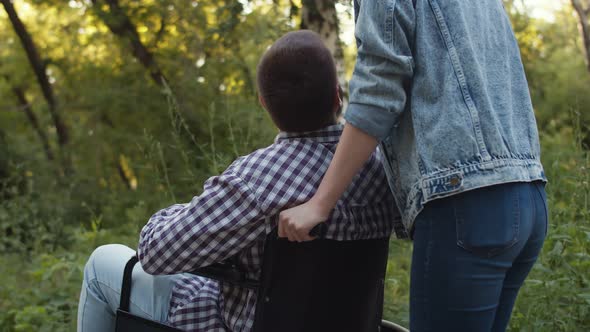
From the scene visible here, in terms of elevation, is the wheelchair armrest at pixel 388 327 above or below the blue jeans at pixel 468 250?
below

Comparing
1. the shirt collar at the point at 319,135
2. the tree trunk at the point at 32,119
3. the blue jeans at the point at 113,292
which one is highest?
the shirt collar at the point at 319,135

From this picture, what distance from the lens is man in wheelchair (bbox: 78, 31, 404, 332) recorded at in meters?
1.78

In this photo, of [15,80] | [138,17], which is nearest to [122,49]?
[138,17]

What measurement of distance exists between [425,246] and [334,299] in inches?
A: 17.9

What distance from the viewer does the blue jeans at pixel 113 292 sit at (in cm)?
209

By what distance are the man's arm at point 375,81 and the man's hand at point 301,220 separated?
79 millimetres

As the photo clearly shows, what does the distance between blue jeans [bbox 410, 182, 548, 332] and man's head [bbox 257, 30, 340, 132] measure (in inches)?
18.4

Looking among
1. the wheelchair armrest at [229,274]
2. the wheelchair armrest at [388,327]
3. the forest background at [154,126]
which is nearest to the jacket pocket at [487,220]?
the wheelchair armrest at [229,274]

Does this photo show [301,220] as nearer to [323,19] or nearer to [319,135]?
[319,135]

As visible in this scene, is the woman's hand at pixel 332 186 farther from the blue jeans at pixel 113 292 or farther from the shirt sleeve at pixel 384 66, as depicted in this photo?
the blue jeans at pixel 113 292

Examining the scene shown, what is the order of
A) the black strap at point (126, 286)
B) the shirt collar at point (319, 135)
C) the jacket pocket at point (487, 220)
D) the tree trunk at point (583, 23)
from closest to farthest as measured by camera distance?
the jacket pocket at point (487, 220) < the shirt collar at point (319, 135) < the black strap at point (126, 286) < the tree trunk at point (583, 23)

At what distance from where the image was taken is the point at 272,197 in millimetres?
1765

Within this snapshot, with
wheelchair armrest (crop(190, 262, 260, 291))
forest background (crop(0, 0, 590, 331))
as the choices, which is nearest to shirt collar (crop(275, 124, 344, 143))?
wheelchair armrest (crop(190, 262, 260, 291))

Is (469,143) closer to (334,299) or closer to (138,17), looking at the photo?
(334,299)
